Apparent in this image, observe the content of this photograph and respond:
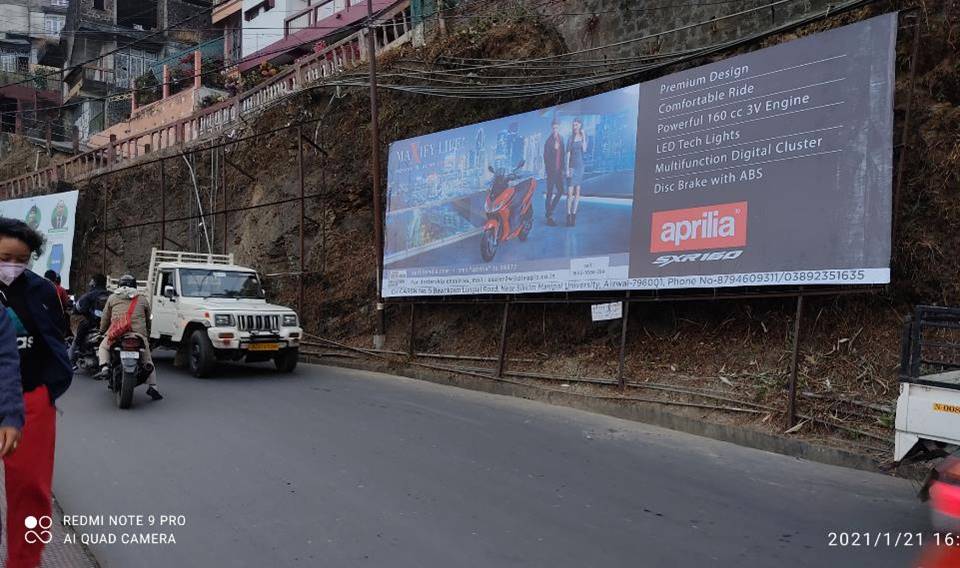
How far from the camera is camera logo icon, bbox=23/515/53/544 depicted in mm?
3199

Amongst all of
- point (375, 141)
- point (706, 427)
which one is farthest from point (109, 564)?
point (375, 141)

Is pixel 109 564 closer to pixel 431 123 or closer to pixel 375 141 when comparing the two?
pixel 375 141

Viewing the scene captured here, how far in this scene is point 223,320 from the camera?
10531 mm

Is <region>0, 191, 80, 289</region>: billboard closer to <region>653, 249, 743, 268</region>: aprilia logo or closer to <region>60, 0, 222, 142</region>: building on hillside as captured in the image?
<region>60, 0, 222, 142</region>: building on hillside

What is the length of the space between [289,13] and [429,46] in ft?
73.2

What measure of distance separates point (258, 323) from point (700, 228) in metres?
6.98

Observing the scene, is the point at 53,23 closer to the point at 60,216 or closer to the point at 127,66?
the point at 127,66

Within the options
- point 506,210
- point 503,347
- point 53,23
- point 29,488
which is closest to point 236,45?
point 53,23

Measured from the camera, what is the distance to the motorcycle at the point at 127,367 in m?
8.12

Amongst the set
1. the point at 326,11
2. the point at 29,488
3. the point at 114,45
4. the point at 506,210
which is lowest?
the point at 29,488

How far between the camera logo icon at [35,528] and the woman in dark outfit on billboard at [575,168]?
25.7 feet

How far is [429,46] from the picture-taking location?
15.5 meters

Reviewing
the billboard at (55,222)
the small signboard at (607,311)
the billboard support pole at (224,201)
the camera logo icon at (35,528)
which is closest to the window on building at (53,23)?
the billboard at (55,222)

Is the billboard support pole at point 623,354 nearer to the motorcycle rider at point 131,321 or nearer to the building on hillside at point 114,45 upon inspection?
the motorcycle rider at point 131,321
